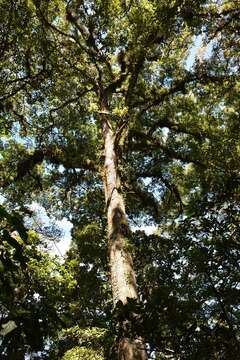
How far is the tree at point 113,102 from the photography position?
10703mm

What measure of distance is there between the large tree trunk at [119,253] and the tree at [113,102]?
0.14 ft

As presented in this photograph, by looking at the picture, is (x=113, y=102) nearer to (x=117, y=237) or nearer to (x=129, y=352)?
(x=117, y=237)

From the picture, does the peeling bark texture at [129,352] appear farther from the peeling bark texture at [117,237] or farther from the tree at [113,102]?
the tree at [113,102]

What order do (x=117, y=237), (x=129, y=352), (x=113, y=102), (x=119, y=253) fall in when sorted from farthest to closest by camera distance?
(x=113, y=102) < (x=117, y=237) < (x=119, y=253) < (x=129, y=352)

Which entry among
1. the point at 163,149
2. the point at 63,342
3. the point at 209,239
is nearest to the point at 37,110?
the point at 163,149

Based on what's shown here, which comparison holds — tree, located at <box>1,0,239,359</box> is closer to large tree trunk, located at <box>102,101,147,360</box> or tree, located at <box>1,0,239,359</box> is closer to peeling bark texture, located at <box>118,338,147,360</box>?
large tree trunk, located at <box>102,101,147,360</box>

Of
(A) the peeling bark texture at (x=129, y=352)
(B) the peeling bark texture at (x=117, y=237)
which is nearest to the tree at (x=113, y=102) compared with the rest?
(B) the peeling bark texture at (x=117, y=237)

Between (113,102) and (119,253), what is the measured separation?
918cm

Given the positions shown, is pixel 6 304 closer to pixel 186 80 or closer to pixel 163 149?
pixel 186 80

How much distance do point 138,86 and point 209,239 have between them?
1007 cm

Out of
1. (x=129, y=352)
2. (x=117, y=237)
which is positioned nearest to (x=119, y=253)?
(x=117, y=237)

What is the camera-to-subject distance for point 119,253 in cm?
745

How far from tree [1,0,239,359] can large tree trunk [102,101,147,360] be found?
0.14ft

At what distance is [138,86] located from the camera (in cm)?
1402
